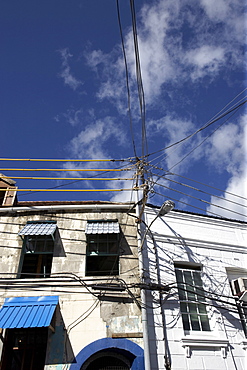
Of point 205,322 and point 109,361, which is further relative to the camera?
point 205,322

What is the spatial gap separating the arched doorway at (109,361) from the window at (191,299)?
2248 millimetres

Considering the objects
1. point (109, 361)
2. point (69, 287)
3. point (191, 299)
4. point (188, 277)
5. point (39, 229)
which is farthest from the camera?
point (188, 277)

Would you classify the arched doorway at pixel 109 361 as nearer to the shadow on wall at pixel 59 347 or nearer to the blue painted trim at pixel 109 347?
the blue painted trim at pixel 109 347

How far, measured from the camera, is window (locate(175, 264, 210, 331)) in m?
10.1

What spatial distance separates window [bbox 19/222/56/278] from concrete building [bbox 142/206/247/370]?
3494 mm

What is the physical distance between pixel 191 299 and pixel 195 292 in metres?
0.28

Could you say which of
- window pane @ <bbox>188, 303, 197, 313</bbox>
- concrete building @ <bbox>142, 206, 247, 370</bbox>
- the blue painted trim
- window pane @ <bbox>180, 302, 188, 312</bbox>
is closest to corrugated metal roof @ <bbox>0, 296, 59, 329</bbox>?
the blue painted trim

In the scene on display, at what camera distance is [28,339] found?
959cm

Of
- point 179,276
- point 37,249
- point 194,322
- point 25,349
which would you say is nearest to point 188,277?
point 179,276

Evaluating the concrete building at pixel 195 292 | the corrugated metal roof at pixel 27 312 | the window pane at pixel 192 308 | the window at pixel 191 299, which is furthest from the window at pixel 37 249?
the window pane at pixel 192 308

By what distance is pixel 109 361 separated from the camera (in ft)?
30.3

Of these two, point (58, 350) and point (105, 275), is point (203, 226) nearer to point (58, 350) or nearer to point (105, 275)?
point (105, 275)

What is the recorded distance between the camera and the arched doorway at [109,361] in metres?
9.06

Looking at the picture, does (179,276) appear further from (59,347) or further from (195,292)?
(59,347)
